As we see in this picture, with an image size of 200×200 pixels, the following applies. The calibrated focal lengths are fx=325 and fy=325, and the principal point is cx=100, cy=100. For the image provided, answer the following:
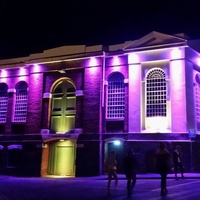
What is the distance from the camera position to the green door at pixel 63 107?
26.0 metres

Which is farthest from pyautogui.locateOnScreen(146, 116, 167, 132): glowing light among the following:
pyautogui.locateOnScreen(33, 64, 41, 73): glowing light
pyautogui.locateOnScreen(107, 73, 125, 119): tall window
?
pyautogui.locateOnScreen(33, 64, 41, 73): glowing light

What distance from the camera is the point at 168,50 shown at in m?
23.3

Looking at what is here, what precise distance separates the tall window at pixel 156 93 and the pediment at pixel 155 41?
1914 mm

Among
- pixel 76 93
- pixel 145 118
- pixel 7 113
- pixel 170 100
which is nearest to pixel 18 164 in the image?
pixel 7 113

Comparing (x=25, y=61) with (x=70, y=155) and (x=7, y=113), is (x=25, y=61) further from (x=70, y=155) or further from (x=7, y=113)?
(x=70, y=155)

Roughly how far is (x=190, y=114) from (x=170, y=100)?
5.51ft

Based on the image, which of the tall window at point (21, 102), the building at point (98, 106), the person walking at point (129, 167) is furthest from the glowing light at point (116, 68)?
the person walking at point (129, 167)

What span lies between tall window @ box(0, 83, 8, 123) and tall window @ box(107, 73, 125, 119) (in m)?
9.93

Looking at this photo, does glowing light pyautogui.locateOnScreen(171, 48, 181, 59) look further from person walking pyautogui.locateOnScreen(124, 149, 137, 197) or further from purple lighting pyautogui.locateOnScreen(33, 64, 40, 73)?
person walking pyautogui.locateOnScreen(124, 149, 137, 197)

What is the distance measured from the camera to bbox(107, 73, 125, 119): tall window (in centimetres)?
2454

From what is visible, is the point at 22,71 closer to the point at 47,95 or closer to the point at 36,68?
the point at 36,68

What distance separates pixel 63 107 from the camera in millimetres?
26453

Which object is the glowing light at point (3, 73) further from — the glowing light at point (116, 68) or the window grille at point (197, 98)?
the window grille at point (197, 98)

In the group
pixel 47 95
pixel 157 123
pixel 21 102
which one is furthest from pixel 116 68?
pixel 21 102
